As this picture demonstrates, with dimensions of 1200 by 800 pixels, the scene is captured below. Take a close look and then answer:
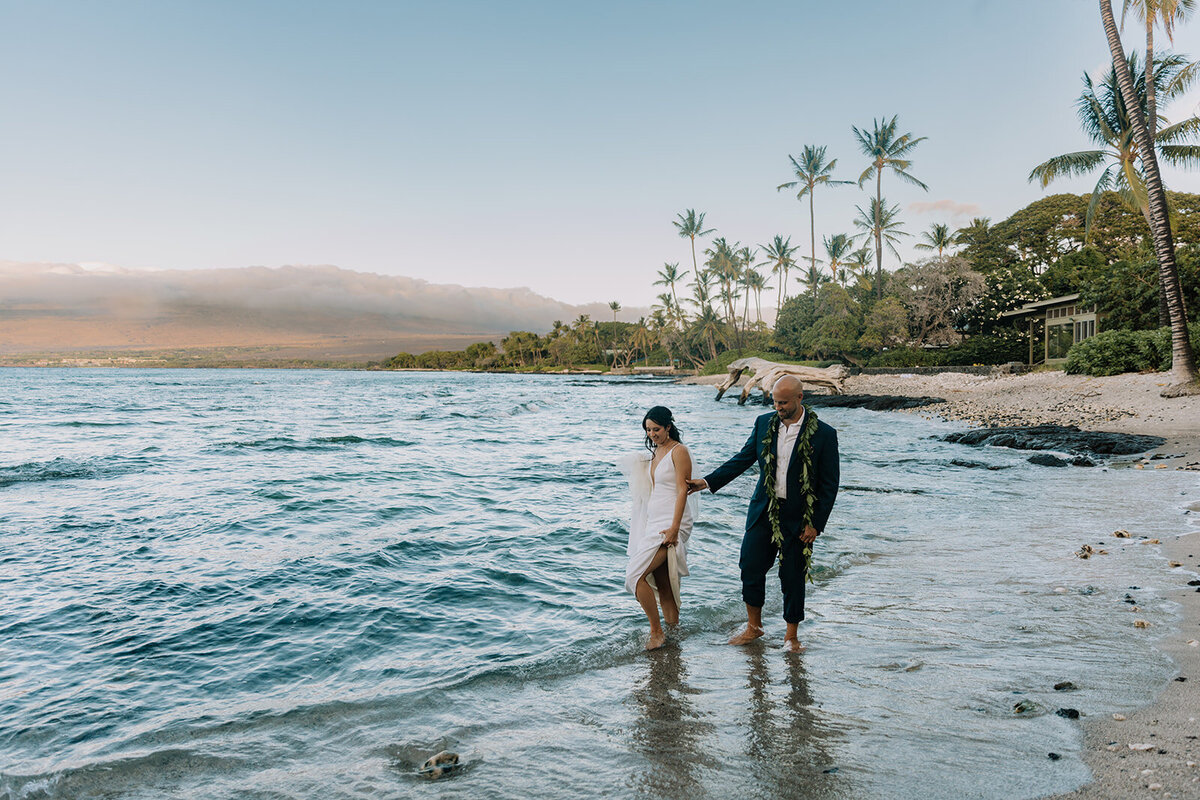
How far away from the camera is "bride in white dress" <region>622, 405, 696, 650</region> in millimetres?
4809

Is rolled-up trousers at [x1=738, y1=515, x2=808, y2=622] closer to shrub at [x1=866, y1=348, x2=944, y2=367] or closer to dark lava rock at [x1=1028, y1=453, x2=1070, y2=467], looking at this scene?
dark lava rock at [x1=1028, y1=453, x2=1070, y2=467]

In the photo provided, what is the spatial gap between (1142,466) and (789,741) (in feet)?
40.4

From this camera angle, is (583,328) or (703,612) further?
(583,328)

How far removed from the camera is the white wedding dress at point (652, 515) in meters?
4.86

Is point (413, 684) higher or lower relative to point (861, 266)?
lower

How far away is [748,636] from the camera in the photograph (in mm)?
5125

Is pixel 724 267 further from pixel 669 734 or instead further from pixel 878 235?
pixel 669 734

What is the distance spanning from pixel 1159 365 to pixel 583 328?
11533 centimetres

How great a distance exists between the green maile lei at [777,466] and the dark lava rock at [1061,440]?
12899 mm

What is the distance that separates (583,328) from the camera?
136375 mm

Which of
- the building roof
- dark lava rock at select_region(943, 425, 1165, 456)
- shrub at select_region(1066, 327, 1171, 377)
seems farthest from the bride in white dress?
the building roof

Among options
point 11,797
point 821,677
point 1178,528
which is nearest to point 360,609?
point 11,797

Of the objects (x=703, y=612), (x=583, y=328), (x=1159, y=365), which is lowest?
(x=703, y=612)

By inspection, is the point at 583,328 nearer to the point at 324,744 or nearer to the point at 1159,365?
the point at 1159,365
